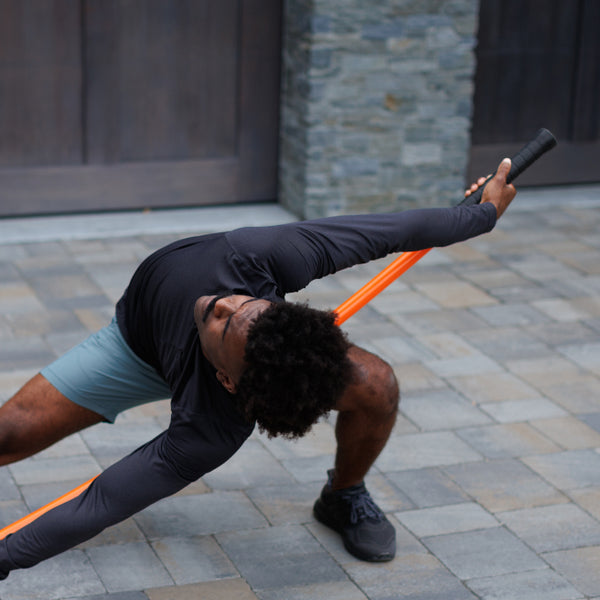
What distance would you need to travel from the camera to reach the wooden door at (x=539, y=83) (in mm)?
7039

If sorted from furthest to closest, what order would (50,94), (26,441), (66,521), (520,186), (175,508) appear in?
(520,186), (50,94), (175,508), (26,441), (66,521)

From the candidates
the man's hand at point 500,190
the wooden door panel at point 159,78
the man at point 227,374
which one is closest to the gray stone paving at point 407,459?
the man at point 227,374

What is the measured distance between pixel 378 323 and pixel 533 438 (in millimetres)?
1237

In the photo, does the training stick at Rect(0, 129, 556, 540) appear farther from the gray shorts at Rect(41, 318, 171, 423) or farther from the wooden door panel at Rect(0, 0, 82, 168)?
the wooden door panel at Rect(0, 0, 82, 168)

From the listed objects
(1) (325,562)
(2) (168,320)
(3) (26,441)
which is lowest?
(1) (325,562)

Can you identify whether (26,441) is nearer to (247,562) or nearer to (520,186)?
(247,562)

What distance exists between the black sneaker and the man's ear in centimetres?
86

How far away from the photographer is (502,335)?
508 cm

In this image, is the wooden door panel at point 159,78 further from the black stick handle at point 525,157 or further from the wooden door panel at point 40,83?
the black stick handle at point 525,157

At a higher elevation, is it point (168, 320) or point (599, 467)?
point (168, 320)

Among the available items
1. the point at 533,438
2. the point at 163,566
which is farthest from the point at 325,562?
the point at 533,438

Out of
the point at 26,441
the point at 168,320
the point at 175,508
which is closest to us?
the point at 168,320

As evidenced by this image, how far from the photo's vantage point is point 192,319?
2.84m

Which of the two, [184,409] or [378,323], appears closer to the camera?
[184,409]
